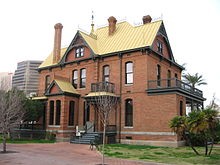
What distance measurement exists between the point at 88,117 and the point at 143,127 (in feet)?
Result: 23.7

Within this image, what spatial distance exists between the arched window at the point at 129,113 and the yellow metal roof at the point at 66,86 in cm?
687

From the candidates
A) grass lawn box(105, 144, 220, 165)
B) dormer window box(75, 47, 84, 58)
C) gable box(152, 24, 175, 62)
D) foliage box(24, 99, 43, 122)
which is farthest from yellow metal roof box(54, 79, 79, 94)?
grass lawn box(105, 144, 220, 165)

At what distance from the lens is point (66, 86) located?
30.8m

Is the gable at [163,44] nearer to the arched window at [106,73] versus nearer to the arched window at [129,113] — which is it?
the arched window at [106,73]

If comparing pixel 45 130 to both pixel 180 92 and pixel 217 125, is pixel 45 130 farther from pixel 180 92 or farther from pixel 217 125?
pixel 217 125

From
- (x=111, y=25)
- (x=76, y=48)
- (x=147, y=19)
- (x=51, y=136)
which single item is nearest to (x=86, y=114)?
(x=51, y=136)

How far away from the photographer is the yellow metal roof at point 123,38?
27958 mm

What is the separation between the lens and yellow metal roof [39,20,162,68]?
27958mm

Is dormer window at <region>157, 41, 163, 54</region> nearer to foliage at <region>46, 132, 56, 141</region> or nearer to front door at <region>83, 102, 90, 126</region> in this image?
front door at <region>83, 102, 90, 126</region>

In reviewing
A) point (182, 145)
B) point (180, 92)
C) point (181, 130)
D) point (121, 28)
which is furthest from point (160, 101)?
point (121, 28)

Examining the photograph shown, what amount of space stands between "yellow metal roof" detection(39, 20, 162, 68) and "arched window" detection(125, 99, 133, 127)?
5.77 meters

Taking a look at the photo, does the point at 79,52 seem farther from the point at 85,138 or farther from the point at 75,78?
the point at 85,138

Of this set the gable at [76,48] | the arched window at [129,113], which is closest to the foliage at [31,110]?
the gable at [76,48]

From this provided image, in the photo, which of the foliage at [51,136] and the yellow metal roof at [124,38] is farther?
the foliage at [51,136]
